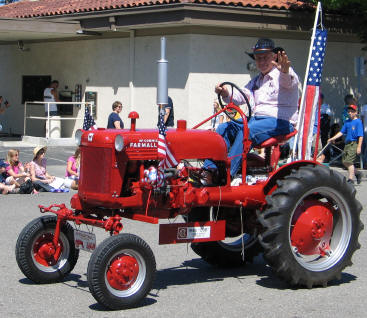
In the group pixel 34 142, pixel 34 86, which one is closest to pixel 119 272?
pixel 34 142

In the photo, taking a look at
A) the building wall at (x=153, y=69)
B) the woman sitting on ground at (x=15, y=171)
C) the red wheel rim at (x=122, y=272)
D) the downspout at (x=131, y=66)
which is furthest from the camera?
the downspout at (x=131, y=66)

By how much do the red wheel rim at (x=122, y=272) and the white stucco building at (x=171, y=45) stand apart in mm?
12119

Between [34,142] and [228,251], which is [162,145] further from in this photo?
[34,142]

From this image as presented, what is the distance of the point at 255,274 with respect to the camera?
7.38 metres

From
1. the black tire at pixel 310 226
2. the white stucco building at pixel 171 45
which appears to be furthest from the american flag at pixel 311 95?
the white stucco building at pixel 171 45

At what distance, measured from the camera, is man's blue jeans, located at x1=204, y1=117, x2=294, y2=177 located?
22.7ft

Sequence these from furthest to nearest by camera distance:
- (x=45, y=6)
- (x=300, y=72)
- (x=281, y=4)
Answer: (x=45, y=6) < (x=300, y=72) < (x=281, y=4)

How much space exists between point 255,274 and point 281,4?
12.6 m

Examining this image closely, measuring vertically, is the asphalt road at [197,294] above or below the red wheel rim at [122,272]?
below

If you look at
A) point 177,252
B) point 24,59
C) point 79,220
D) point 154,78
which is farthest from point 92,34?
point 79,220

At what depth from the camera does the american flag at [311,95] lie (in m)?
7.07

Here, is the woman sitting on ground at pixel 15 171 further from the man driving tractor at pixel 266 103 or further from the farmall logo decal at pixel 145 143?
the farmall logo decal at pixel 145 143

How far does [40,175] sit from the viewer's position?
44.4ft

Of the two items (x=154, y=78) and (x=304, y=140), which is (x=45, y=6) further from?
(x=304, y=140)
